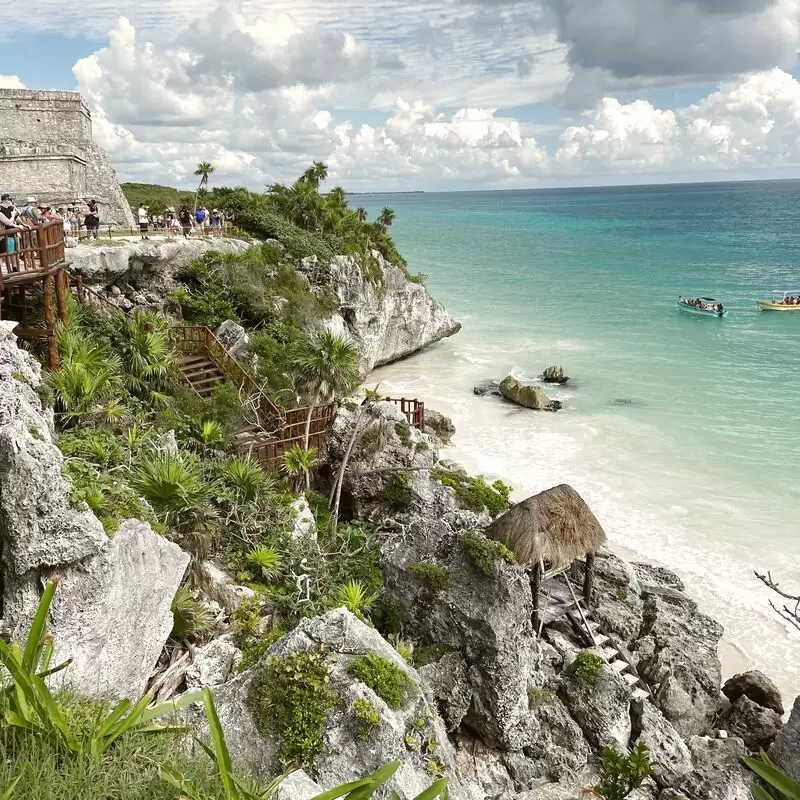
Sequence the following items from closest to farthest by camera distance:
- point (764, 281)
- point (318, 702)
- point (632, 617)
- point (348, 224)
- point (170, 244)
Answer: point (318, 702)
point (632, 617)
point (170, 244)
point (348, 224)
point (764, 281)

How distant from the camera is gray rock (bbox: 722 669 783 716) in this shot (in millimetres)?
12453

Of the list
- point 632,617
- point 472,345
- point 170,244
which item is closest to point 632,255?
point 472,345

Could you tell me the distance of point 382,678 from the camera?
7988 mm

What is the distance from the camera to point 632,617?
43.0 ft

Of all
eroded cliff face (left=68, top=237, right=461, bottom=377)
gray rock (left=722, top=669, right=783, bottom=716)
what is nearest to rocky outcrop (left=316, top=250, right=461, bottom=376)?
eroded cliff face (left=68, top=237, right=461, bottom=377)

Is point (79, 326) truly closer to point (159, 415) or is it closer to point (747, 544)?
point (159, 415)

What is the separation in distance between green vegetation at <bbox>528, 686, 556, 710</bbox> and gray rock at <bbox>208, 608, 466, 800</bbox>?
2456mm

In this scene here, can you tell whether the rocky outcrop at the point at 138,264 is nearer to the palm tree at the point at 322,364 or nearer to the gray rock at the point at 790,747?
the palm tree at the point at 322,364

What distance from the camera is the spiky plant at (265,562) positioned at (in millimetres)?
11891

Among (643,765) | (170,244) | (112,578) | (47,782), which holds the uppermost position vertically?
(170,244)

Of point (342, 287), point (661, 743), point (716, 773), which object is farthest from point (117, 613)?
point (342, 287)

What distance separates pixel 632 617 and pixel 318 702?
7946mm

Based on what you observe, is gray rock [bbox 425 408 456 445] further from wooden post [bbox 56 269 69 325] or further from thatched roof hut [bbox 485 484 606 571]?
wooden post [bbox 56 269 69 325]

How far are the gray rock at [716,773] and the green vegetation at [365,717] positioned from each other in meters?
5.57
